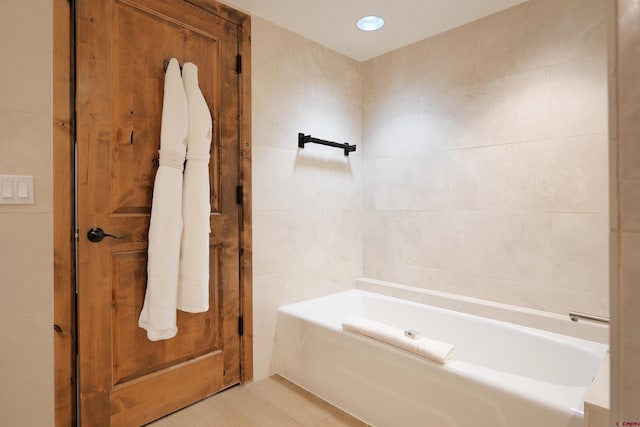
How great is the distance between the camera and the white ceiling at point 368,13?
6.79 ft

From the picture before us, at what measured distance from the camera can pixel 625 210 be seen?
13.7 inches

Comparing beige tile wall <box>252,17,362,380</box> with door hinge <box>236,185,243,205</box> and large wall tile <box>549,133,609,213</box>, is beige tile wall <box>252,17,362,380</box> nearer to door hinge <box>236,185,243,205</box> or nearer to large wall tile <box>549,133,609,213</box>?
door hinge <box>236,185,243,205</box>

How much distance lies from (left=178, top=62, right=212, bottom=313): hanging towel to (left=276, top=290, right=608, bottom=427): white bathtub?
70 cm

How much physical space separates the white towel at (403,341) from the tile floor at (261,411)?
0.46 meters

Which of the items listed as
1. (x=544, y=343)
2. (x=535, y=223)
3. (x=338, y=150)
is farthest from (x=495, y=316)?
(x=338, y=150)

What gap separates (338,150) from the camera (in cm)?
272

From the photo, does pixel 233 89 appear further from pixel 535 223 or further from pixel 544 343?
pixel 544 343

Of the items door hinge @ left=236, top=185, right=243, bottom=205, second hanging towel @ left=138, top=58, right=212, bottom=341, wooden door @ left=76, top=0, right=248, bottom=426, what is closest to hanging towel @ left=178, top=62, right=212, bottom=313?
second hanging towel @ left=138, top=58, right=212, bottom=341

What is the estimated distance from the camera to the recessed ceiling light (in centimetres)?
224

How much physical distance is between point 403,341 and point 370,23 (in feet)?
6.39

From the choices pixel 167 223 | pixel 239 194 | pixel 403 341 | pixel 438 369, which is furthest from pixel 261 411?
pixel 239 194

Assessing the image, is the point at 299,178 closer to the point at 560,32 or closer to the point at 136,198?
the point at 136,198
